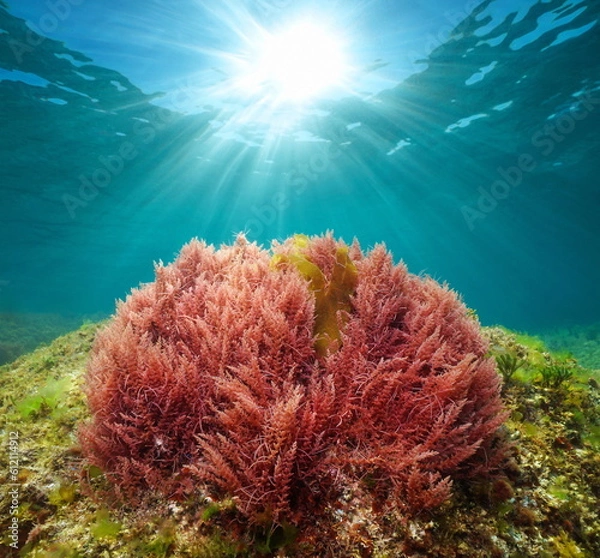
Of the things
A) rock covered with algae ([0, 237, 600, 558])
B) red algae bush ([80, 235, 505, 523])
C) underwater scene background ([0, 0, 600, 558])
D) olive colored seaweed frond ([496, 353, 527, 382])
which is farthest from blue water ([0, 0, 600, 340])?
olive colored seaweed frond ([496, 353, 527, 382])

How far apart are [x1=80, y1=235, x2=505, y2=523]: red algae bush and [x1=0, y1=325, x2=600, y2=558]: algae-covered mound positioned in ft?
0.39

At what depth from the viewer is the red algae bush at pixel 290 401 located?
7.47 feet

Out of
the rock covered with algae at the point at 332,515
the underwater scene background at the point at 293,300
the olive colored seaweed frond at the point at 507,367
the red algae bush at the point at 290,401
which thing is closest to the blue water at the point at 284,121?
the underwater scene background at the point at 293,300

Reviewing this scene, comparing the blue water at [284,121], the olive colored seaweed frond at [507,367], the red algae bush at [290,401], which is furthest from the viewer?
the blue water at [284,121]

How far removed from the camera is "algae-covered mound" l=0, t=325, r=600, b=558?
7.02 ft

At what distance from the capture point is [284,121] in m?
28.3

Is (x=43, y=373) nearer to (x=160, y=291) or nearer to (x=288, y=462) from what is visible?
(x=160, y=291)

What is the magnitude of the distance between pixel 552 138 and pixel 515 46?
45.7 ft

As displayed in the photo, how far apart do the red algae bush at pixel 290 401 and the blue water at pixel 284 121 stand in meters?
2.15

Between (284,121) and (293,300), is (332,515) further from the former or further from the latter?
(284,121)

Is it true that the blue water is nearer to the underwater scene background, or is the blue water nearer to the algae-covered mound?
the underwater scene background

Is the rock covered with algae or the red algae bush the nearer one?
the rock covered with algae

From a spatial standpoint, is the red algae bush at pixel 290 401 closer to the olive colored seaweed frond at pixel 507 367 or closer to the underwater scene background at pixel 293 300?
the underwater scene background at pixel 293 300

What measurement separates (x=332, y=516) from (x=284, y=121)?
99.5ft
